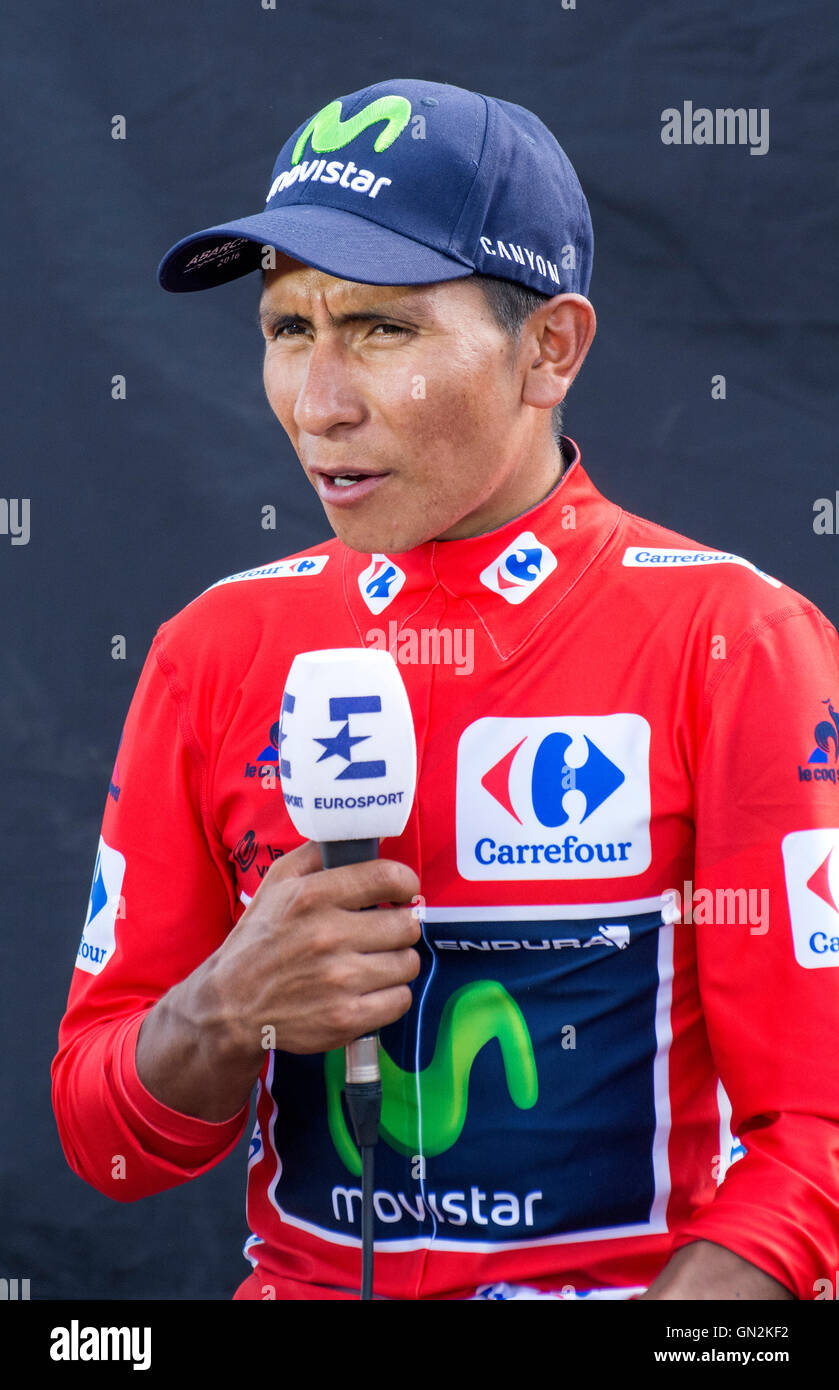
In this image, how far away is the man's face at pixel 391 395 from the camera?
1.01 m

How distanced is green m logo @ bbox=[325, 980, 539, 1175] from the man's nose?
0.41 m

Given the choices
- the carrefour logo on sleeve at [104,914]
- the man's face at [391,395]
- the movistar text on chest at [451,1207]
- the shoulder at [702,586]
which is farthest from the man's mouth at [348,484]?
the movistar text on chest at [451,1207]

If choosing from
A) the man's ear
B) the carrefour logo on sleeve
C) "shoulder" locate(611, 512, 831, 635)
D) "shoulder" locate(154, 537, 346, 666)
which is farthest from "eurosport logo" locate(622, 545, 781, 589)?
the carrefour logo on sleeve

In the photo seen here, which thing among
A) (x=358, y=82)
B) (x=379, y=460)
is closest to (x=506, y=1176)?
(x=379, y=460)

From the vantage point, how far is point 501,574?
113 centimetres

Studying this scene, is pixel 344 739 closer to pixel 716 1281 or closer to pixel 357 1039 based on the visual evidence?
pixel 357 1039

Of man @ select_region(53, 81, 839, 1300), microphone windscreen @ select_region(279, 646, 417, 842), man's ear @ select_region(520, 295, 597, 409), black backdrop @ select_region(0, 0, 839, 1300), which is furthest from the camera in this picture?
black backdrop @ select_region(0, 0, 839, 1300)

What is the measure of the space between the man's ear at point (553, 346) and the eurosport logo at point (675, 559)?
5.2 inches

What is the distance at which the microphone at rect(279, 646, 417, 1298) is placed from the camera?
0.88 metres

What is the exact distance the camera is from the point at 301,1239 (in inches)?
44.0

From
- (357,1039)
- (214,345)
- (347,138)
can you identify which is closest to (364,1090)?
(357,1039)

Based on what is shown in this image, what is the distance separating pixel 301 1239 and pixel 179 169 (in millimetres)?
1275

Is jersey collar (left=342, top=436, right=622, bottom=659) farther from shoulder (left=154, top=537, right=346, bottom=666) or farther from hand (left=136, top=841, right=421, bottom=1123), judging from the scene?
hand (left=136, top=841, right=421, bottom=1123)

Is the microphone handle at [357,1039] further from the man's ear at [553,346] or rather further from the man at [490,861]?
the man's ear at [553,346]
